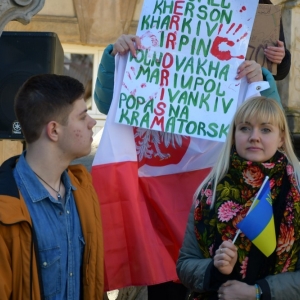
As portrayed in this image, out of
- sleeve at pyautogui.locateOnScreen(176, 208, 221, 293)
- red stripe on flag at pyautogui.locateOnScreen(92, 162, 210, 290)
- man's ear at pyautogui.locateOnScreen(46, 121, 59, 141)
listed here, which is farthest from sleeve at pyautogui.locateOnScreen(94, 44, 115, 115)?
sleeve at pyautogui.locateOnScreen(176, 208, 221, 293)

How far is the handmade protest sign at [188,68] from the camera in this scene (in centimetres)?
335

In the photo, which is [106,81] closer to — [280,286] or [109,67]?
[109,67]

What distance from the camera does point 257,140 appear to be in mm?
2629

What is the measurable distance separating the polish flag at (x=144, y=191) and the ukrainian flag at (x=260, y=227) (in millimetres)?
942

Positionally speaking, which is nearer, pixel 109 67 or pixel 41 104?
pixel 41 104

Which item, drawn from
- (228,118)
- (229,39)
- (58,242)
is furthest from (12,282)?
(229,39)

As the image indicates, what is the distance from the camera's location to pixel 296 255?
250cm

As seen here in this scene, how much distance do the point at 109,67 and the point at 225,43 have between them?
1.84 feet

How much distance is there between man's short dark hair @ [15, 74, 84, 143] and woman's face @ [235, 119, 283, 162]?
2.08ft

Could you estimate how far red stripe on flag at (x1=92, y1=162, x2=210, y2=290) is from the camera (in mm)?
3289

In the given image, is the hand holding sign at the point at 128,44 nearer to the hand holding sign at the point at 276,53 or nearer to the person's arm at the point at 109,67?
the person's arm at the point at 109,67

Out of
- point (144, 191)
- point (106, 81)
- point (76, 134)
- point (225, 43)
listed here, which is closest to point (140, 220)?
point (144, 191)

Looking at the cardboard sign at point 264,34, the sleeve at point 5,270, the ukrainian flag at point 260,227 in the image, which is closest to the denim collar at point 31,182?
the sleeve at point 5,270

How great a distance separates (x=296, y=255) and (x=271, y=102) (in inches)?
22.9
